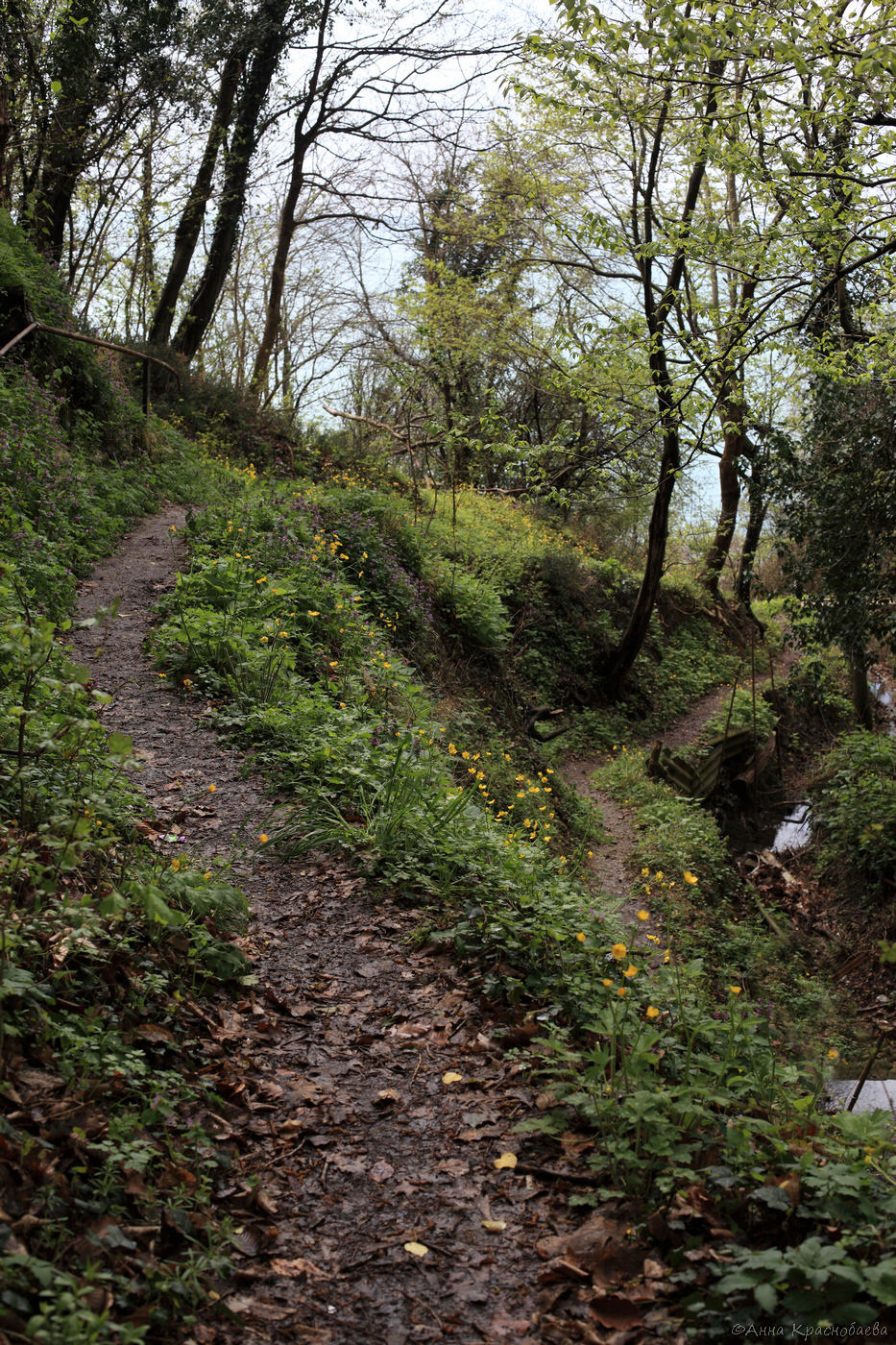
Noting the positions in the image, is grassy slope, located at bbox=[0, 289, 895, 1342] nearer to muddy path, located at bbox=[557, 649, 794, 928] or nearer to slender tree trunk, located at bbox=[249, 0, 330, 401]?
muddy path, located at bbox=[557, 649, 794, 928]

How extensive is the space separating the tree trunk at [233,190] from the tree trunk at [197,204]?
1.12 ft

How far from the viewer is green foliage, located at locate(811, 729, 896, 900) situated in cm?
959

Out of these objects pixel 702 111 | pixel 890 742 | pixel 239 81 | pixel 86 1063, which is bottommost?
pixel 86 1063

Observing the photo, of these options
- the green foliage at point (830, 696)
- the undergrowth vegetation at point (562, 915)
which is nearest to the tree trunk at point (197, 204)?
the undergrowth vegetation at point (562, 915)

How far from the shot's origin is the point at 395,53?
17453 millimetres

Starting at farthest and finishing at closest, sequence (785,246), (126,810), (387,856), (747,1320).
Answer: (785,246) → (387,856) → (126,810) → (747,1320)

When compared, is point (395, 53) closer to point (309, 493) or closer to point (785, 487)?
point (309, 493)

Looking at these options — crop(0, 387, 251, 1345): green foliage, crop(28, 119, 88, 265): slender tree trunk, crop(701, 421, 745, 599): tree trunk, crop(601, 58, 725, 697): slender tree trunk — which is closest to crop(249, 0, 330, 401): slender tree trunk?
crop(28, 119, 88, 265): slender tree trunk

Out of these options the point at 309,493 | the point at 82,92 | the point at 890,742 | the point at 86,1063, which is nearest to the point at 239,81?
the point at 82,92

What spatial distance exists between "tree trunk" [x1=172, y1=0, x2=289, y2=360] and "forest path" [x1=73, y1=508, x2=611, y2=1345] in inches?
617

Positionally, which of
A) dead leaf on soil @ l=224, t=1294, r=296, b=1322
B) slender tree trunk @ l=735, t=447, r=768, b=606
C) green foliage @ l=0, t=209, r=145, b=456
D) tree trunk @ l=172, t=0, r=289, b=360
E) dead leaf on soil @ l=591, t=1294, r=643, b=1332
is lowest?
dead leaf on soil @ l=224, t=1294, r=296, b=1322

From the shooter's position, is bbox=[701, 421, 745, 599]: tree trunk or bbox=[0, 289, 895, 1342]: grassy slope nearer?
bbox=[0, 289, 895, 1342]: grassy slope

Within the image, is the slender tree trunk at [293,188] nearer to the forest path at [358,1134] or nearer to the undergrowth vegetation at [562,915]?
the undergrowth vegetation at [562,915]

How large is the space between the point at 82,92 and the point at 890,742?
50.6 feet
